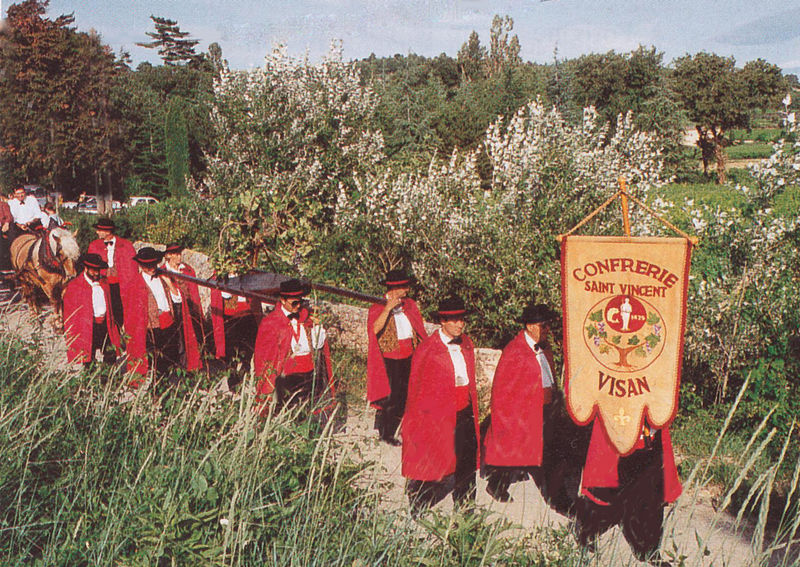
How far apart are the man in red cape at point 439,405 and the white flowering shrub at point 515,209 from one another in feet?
12.2

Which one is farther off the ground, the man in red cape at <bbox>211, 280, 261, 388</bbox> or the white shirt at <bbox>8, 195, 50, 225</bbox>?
the white shirt at <bbox>8, 195, 50, 225</bbox>

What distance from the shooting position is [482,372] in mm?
9008

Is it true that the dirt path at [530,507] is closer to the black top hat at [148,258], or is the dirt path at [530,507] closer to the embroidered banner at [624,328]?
the embroidered banner at [624,328]

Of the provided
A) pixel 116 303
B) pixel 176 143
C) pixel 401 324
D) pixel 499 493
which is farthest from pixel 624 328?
pixel 176 143

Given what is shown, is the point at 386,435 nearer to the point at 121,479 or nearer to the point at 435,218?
the point at 121,479

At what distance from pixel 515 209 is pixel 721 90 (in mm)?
56186

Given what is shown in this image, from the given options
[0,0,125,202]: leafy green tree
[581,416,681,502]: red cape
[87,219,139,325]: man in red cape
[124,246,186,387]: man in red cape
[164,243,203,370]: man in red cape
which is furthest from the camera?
[0,0,125,202]: leafy green tree

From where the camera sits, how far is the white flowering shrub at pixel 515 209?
9.48 metres

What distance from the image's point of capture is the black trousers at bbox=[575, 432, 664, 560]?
5090 millimetres

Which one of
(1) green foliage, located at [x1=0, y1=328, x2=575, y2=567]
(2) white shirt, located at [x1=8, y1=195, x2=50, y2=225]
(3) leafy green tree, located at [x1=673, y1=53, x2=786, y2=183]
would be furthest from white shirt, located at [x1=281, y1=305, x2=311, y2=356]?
(3) leafy green tree, located at [x1=673, y1=53, x2=786, y2=183]

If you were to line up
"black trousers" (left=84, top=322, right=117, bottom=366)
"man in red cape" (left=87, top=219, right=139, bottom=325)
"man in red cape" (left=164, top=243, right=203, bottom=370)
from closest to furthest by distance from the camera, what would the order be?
"black trousers" (left=84, top=322, right=117, bottom=366) → "man in red cape" (left=164, top=243, right=203, bottom=370) → "man in red cape" (left=87, top=219, right=139, bottom=325)

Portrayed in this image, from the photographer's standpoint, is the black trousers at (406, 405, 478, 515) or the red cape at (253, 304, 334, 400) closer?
the black trousers at (406, 405, 478, 515)

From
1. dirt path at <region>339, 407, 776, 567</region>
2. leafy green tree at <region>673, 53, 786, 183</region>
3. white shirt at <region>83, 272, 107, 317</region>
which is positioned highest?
leafy green tree at <region>673, 53, 786, 183</region>

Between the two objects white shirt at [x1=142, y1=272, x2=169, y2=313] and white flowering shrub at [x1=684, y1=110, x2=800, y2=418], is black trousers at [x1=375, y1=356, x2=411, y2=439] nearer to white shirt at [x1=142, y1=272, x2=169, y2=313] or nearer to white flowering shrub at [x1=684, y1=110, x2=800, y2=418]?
white shirt at [x1=142, y1=272, x2=169, y2=313]
